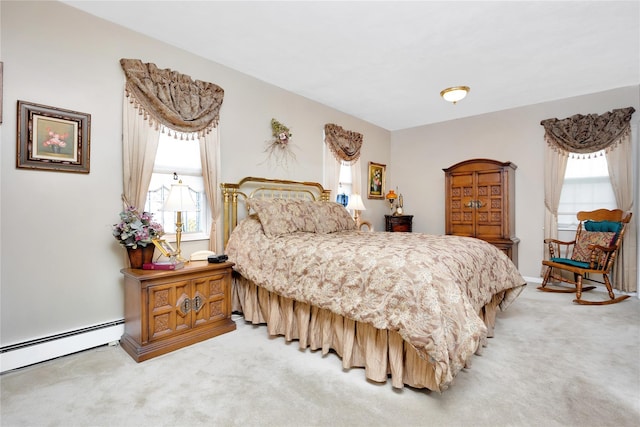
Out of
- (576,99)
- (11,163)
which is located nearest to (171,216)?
(11,163)

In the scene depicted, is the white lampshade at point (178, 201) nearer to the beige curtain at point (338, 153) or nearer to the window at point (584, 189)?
the beige curtain at point (338, 153)

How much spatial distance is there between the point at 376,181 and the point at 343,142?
4.25ft

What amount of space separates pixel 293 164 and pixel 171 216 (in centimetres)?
181

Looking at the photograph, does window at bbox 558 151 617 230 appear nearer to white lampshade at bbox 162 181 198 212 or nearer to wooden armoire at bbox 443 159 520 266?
wooden armoire at bbox 443 159 520 266

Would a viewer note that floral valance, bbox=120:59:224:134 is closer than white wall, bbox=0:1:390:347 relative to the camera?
No

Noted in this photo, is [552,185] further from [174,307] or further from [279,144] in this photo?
[174,307]

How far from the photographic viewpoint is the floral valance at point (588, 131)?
13.2 feet

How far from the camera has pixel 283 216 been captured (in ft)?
10.5

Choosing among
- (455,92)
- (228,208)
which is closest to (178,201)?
(228,208)

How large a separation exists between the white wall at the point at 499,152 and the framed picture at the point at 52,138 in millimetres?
5186

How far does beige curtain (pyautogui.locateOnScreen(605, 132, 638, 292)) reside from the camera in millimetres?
3992

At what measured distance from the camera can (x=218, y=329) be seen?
274 cm

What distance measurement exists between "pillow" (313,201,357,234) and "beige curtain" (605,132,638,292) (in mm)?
3599

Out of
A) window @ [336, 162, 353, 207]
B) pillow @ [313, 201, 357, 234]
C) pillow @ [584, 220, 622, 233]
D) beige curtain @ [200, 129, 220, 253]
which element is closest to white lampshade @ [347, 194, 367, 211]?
window @ [336, 162, 353, 207]
